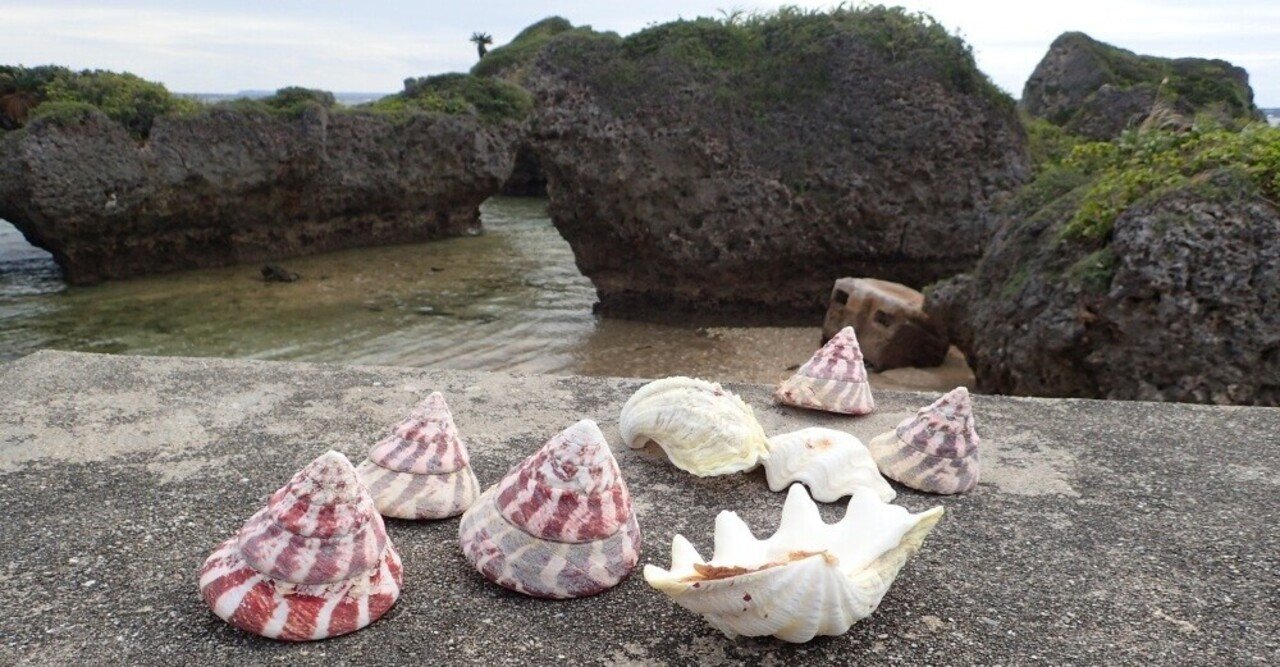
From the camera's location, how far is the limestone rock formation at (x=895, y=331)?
8375 mm

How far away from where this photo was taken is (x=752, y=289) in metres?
11.0

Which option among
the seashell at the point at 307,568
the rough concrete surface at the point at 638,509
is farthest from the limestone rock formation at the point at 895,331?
the seashell at the point at 307,568

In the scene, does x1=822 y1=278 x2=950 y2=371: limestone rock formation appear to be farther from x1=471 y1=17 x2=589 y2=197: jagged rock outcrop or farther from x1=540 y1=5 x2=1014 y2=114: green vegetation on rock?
x1=471 y1=17 x2=589 y2=197: jagged rock outcrop

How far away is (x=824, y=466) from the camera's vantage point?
111 inches

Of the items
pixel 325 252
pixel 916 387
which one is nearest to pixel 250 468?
pixel 916 387

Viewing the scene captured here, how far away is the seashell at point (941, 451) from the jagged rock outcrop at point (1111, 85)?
1387 centimetres

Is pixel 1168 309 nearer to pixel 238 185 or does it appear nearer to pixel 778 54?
pixel 778 54

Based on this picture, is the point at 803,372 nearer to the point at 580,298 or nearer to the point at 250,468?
the point at 250,468

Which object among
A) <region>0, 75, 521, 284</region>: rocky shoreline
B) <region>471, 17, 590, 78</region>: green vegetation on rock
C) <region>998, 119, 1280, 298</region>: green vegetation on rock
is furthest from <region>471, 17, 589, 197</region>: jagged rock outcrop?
<region>998, 119, 1280, 298</region>: green vegetation on rock

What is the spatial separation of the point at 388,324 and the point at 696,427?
334 inches

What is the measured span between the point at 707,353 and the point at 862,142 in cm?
323

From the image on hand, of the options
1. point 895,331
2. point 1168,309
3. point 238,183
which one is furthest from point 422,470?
point 238,183

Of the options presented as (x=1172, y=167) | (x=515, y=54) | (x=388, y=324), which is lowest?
(x=388, y=324)

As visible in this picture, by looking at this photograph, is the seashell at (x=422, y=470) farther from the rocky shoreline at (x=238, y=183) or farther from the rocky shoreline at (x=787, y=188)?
the rocky shoreline at (x=238, y=183)
